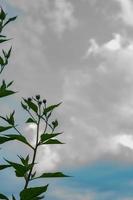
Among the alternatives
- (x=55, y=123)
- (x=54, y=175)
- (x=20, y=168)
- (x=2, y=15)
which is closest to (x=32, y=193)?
(x=20, y=168)

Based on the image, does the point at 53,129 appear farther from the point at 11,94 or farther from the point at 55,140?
the point at 11,94

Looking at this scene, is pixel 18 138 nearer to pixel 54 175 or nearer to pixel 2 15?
pixel 54 175

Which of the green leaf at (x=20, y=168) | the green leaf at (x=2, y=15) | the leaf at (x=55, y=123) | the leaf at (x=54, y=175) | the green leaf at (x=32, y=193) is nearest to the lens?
the green leaf at (x=32, y=193)

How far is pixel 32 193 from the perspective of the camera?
18.2 ft

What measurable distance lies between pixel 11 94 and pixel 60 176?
5.58 feet

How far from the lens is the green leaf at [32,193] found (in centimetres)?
555

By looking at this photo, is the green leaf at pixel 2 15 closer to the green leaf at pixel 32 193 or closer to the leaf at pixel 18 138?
the leaf at pixel 18 138

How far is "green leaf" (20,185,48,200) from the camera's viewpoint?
18.2 feet

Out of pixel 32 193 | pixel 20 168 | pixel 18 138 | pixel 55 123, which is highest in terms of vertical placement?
pixel 55 123

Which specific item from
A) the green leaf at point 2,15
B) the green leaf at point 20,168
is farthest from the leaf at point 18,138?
the green leaf at point 2,15

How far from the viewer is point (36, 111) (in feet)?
26.5

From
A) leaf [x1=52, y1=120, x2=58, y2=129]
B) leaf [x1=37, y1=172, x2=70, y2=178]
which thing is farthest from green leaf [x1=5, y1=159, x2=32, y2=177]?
leaf [x1=52, y1=120, x2=58, y2=129]

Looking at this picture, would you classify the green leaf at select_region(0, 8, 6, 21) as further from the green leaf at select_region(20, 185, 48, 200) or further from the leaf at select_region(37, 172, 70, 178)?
the green leaf at select_region(20, 185, 48, 200)

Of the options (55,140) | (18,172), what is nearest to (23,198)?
(18,172)
